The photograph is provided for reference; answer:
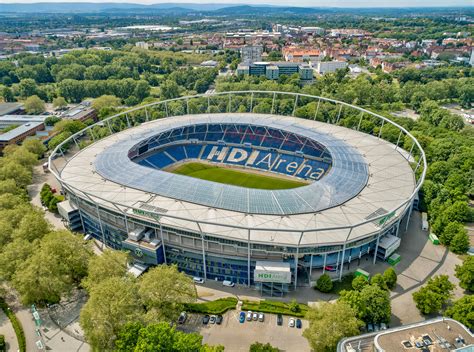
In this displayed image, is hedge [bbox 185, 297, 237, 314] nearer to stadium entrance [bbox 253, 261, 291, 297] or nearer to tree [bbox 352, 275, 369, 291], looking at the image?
stadium entrance [bbox 253, 261, 291, 297]

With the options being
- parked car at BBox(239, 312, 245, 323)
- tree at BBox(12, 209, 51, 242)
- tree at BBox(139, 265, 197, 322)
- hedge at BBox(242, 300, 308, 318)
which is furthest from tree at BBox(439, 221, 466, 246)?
tree at BBox(12, 209, 51, 242)

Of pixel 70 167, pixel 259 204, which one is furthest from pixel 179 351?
pixel 70 167

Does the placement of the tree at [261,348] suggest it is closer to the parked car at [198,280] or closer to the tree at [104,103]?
the parked car at [198,280]

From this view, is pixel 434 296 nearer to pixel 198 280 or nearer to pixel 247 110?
pixel 198 280

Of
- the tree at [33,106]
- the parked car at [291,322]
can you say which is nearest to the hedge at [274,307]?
the parked car at [291,322]

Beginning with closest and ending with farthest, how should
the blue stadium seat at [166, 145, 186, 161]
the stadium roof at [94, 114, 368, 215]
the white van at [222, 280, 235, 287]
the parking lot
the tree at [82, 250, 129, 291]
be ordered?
the parking lot, the tree at [82, 250, 129, 291], the white van at [222, 280, 235, 287], the stadium roof at [94, 114, 368, 215], the blue stadium seat at [166, 145, 186, 161]

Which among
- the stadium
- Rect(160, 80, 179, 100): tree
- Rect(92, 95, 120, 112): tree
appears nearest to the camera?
the stadium
